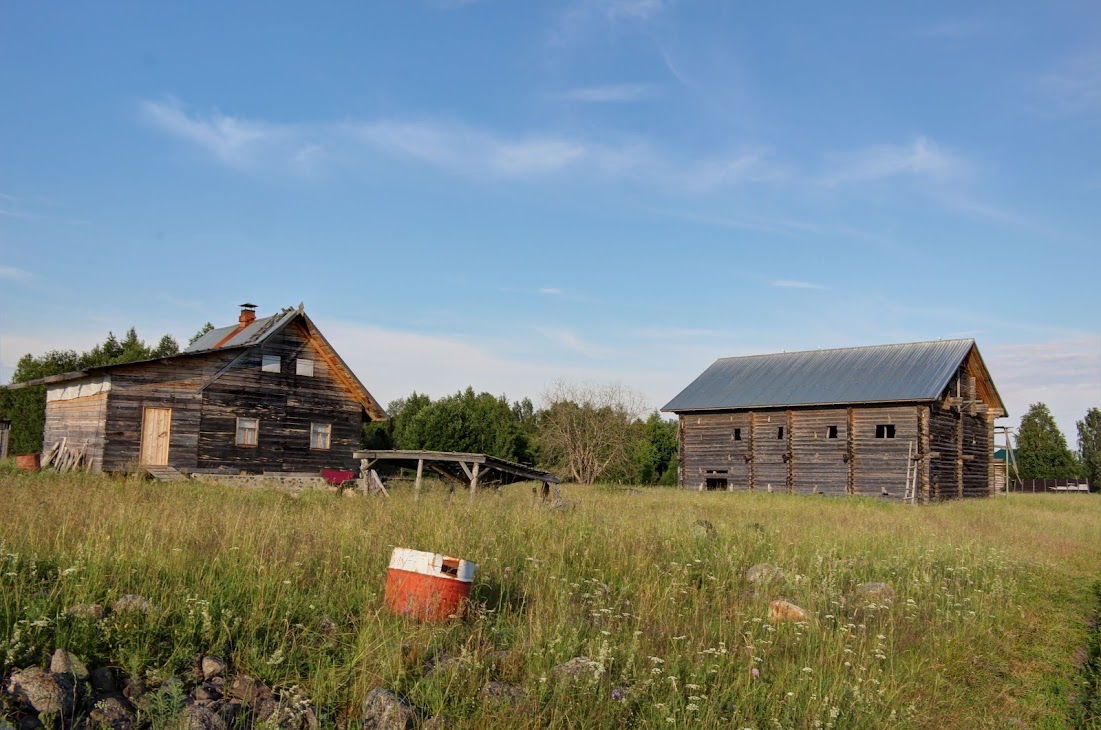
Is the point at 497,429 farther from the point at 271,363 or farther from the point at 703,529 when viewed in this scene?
the point at 703,529

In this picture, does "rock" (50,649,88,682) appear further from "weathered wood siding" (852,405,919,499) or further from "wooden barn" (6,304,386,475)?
"weathered wood siding" (852,405,919,499)

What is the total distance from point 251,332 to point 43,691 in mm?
27319

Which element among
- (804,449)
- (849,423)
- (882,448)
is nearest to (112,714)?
(882,448)

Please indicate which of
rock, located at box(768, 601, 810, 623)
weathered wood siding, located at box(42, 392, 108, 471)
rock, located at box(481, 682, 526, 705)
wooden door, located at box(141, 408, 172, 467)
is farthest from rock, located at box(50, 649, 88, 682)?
wooden door, located at box(141, 408, 172, 467)

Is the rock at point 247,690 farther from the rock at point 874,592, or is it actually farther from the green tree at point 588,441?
the green tree at point 588,441

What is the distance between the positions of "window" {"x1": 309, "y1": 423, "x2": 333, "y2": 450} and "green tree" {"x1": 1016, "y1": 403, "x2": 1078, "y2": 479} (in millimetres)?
71382

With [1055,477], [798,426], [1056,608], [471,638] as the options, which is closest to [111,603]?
[471,638]

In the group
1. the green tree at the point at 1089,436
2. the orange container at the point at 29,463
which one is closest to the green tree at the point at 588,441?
the orange container at the point at 29,463

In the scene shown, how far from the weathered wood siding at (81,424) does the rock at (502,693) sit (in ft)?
75.9

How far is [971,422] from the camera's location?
132ft

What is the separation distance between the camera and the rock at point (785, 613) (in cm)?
819

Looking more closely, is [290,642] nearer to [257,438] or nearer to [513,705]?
[513,705]

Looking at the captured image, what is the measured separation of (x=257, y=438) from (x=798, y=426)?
23.8m

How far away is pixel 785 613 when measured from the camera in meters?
8.30
